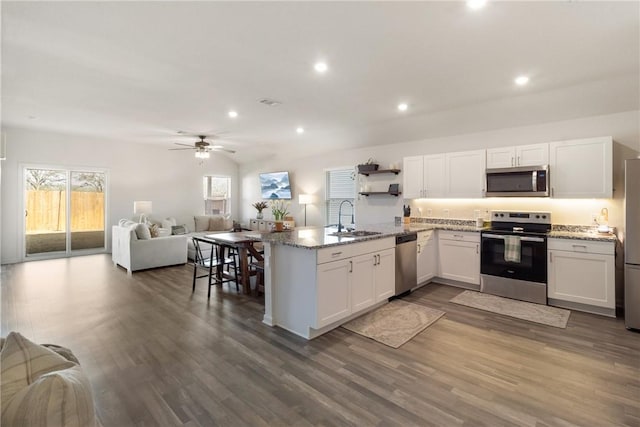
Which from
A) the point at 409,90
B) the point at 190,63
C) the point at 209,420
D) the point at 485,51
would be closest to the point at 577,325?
the point at 485,51

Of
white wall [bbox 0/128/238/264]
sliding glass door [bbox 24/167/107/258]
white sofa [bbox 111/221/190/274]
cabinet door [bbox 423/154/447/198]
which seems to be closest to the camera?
cabinet door [bbox 423/154/447/198]

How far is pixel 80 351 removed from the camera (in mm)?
2824

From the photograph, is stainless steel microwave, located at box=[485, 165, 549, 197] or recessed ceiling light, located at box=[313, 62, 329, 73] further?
stainless steel microwave, located at box=[485, 165, 549, 197]

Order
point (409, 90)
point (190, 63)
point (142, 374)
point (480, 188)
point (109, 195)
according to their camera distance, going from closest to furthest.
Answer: point (142, 374) → point (190, 63) → point (409, 90) → point (480, 188) → point (109, 195)

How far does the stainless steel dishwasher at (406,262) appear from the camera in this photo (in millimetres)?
4157

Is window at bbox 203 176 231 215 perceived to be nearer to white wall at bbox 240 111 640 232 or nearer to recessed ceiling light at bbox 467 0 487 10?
white wall at bbox 240 111 640 232

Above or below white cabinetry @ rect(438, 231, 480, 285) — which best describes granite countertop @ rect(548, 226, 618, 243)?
above

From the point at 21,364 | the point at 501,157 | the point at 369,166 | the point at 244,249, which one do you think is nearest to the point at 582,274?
the point at 501,157

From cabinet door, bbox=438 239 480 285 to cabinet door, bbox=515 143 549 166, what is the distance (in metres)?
1.34

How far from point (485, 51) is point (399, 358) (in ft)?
9.62

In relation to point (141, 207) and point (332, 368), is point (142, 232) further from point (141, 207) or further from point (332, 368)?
point (332, 368)

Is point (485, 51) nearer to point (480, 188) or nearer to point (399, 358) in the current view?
point (480, 188)

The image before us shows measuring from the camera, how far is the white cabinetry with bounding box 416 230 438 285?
4.66 m

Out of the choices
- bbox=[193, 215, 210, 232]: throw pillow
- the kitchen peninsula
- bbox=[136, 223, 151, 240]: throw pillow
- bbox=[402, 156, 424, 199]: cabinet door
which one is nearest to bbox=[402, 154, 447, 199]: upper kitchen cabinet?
bbox=[402, 156, 424, 199]: cabinet door
